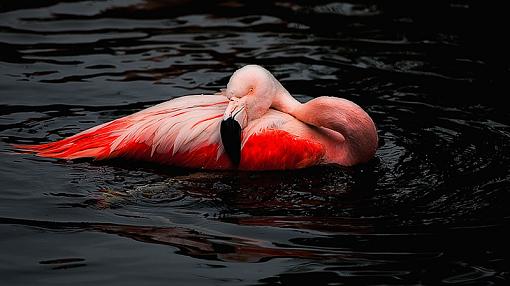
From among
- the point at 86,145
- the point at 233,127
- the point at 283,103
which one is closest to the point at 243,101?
the point at 233,127

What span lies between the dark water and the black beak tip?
17 centimetres

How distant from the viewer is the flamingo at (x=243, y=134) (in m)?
5.79

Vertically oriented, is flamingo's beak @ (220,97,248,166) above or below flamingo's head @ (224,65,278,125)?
below

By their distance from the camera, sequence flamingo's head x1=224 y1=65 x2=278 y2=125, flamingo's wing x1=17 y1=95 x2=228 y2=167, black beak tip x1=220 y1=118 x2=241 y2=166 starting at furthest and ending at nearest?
flamingo's wing x1=17 y1=95 x2=228 y2=167 → flamingo's head x1=224 y1=65 x2=278 y2=125 → black beak tip x1=220 y1=118 x2=241 y2=166

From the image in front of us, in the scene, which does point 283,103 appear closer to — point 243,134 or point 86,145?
point 243,134

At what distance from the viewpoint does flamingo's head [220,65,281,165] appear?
18.4ft

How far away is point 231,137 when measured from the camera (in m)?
5.62

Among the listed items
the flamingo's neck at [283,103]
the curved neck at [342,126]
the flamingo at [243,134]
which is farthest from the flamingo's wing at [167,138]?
the curved neck at [342,126]

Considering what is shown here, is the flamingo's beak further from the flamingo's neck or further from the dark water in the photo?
the flamingo's neck

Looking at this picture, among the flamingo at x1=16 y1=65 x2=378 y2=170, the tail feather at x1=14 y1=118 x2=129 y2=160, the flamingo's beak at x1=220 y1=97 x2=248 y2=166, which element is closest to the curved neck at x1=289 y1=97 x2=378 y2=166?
the flamingo at x1=16 y1=65 x2=378 y2=170

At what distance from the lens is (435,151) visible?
6.24m

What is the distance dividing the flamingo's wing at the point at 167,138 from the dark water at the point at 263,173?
0.10m

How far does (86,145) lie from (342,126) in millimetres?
1576

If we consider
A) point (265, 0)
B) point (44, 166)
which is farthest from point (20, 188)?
point (265, 0)
